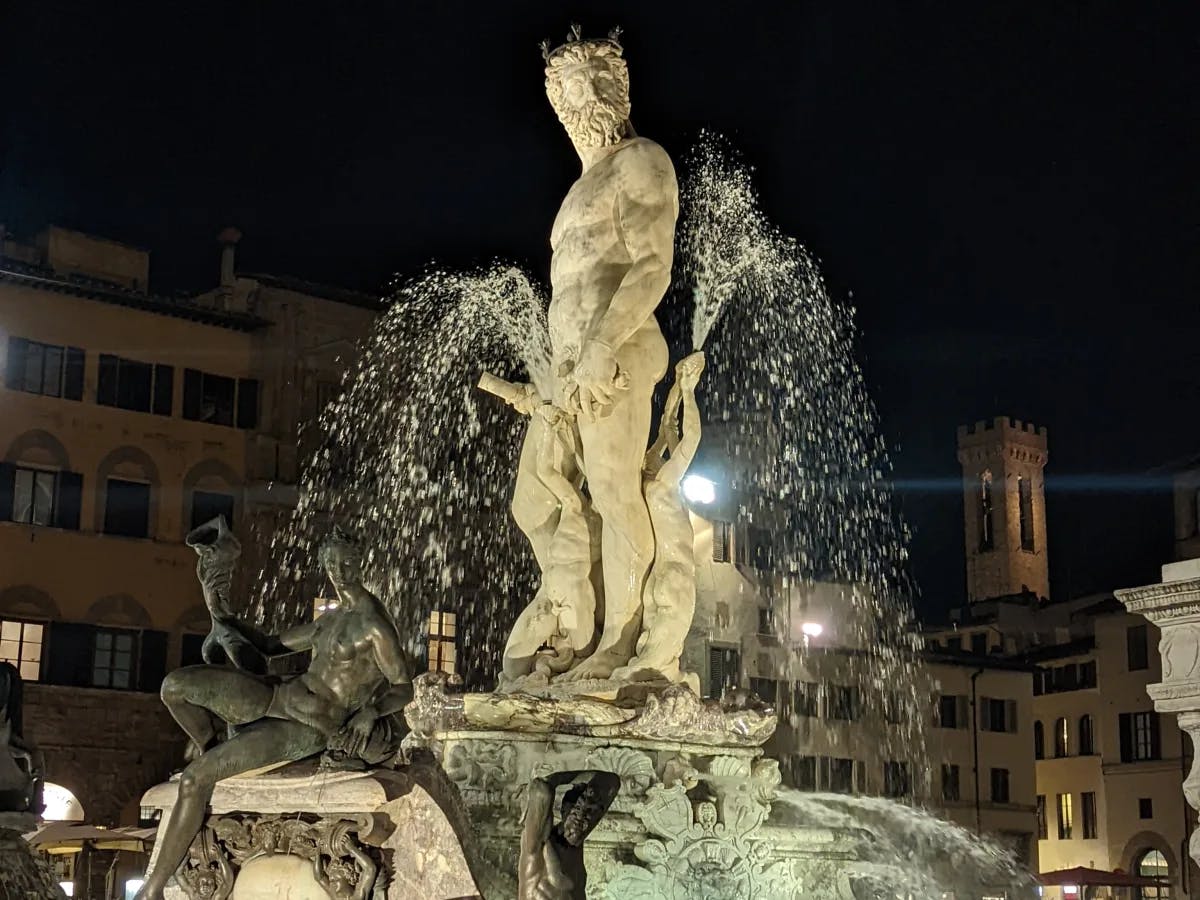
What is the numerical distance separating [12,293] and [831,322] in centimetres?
2268

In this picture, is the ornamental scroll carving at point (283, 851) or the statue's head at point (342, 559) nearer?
the ornamental scroll carving at point (283, 851)

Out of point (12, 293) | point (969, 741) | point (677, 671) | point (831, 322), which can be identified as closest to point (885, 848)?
point (677, 671)

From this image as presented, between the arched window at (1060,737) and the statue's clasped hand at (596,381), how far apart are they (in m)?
57.8

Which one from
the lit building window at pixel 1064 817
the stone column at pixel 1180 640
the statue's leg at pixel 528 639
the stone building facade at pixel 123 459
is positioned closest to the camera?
the statue's leg at pixel 528 639

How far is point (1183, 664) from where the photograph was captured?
42.0 feet

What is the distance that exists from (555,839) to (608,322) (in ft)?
13.7

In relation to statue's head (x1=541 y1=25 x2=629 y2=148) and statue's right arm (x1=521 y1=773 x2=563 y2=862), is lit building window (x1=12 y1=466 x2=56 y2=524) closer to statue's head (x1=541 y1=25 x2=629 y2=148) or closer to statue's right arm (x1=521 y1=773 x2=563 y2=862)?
statue's head (x1=541 y1=25 x2=629 y2=148)

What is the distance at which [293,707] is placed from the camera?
27.0ft

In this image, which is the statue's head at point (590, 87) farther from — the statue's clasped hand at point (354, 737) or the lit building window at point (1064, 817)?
the lit building window at point (1064, 817)

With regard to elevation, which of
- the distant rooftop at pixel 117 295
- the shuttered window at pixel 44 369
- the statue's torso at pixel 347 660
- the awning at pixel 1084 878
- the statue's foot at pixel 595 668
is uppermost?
the distant rooftop at pixel 117 295

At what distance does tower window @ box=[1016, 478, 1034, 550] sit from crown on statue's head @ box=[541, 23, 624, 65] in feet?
394

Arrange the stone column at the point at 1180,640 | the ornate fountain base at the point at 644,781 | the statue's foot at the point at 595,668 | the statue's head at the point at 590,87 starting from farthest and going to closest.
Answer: the stone column at the point at 1180,640, the statue's head at the point at 590,87, the statue's foot at the point at 595,668, the ornate fountain base at the point at 644,781

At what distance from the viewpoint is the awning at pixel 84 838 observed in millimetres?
28381

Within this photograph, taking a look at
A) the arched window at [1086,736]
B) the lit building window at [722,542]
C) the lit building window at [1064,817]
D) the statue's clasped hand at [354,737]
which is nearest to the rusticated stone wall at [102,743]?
the lit building window at [722,542]
